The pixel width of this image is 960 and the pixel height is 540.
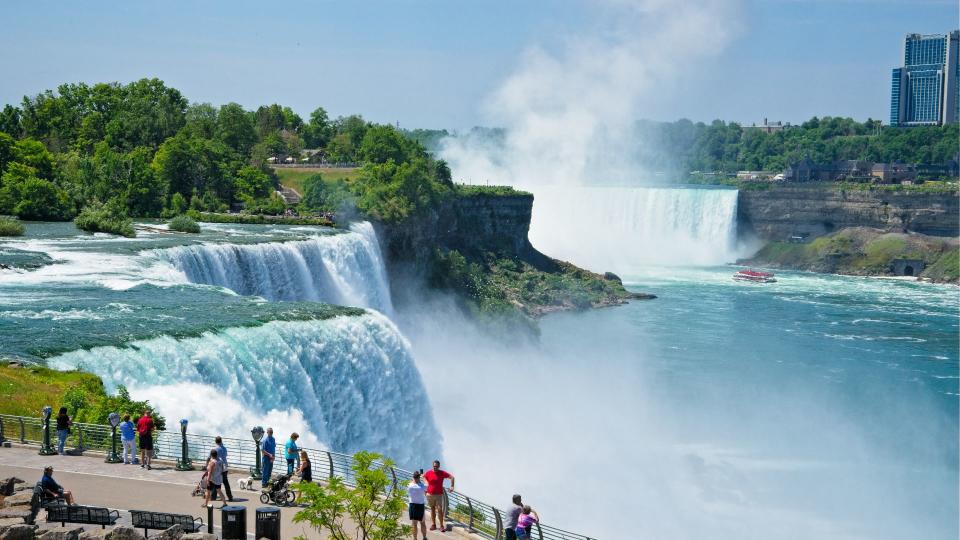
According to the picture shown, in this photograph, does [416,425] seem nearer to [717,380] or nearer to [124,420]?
[124,420]

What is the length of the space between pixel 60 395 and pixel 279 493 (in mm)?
7209

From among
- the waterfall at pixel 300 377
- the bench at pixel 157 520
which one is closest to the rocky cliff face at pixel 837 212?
the waterfall at pixel 300 377

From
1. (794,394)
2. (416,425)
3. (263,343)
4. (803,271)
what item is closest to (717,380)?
(794,394)

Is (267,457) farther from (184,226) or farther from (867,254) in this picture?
(867,254)

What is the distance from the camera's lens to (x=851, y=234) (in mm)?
95562

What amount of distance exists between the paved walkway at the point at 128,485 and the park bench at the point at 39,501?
0.47 ft

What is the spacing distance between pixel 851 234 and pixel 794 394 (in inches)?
2056

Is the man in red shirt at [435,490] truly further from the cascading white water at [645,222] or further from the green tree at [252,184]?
the cascading white water at [645,222]

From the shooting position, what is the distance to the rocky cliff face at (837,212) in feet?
305

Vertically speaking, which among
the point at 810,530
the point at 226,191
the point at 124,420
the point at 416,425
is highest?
the point at 226,191

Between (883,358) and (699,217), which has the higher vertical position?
(699,217)

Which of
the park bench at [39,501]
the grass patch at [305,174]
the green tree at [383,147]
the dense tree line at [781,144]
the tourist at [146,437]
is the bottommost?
the park bench at [39,501]

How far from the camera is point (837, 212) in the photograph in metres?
97.9

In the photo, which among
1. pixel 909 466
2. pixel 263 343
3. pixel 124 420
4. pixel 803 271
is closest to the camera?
pixel 124 420
